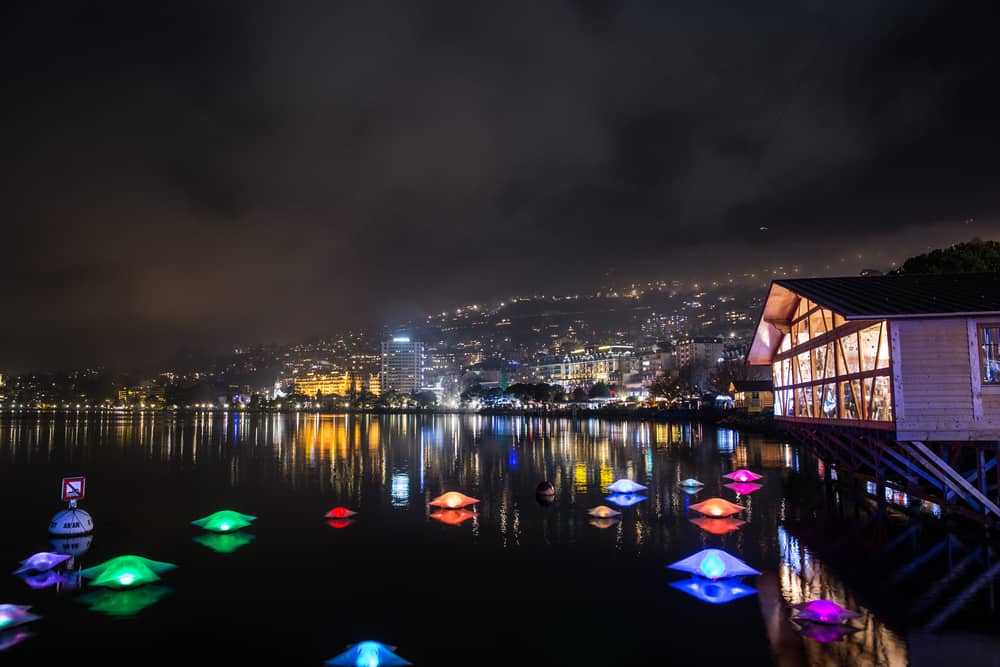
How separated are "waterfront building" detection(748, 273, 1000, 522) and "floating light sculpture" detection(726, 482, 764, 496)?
6.75m

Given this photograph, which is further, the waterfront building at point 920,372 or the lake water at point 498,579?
the waterfront building at point 920,372

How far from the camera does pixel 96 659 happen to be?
38.2ft

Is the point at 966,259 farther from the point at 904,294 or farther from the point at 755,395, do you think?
the point at 755,395

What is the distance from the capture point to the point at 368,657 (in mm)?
10961

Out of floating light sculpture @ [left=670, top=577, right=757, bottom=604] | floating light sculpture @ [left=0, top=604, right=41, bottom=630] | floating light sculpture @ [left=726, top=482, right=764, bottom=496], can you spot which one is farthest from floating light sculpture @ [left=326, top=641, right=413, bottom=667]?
floating light sculpture @ [left=726, top=482, right=764, bottom=496]

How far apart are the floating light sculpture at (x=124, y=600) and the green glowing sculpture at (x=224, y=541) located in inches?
168

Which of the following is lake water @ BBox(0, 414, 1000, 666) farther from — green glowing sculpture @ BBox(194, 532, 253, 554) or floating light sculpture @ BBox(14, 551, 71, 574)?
floating light sculpture @ BBox(14, 551, 71, 574)

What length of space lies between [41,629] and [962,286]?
2532 centimetres

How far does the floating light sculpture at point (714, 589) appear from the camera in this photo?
14.5 meters

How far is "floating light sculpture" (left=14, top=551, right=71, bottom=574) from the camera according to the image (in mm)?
17250

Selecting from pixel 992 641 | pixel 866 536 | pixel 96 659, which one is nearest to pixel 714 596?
pixel 992 641

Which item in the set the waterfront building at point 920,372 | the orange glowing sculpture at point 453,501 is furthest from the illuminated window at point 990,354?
the orange glowing sculpture at point 453,501

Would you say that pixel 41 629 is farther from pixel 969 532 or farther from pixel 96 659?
pixel 969 532

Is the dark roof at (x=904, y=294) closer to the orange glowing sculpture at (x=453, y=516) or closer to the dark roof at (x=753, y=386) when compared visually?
the orange glowing sculpture at (x=453, y=516)
